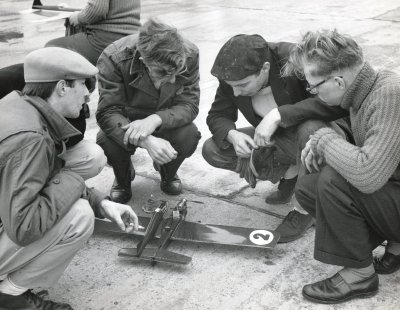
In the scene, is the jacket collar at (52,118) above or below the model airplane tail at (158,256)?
above

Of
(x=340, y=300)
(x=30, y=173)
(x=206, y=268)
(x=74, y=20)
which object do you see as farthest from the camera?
(x=74, y=20)

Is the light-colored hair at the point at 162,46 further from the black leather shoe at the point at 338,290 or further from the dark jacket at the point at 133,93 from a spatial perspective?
the black leather shoe at the point at 338,290

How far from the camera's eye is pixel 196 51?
11.5ft

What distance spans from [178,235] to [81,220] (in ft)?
2.56

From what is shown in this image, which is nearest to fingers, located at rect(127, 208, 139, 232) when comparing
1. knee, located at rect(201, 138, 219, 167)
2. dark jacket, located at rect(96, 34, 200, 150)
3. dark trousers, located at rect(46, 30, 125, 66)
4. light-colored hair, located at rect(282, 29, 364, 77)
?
dark jacket, located at rect(96, 34, 200, 150)

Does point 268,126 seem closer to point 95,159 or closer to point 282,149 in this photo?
point 282,149

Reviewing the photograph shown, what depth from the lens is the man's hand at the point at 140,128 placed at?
330 centimetres

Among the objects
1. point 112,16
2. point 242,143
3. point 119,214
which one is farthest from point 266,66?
point 112,16

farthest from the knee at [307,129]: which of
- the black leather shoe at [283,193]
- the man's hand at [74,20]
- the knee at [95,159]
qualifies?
the man's hand at [74,20]

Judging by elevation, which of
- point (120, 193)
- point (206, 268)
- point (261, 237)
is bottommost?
point (120, 193)

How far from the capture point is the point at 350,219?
2469mm

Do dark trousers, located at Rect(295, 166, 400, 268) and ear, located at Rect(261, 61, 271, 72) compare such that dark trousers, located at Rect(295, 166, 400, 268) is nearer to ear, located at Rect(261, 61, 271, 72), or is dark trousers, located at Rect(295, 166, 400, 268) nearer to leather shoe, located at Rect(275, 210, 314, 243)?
leather shoe, located at Rect(275, 210, 314, 243)

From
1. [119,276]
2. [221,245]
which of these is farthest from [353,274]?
[119,276]

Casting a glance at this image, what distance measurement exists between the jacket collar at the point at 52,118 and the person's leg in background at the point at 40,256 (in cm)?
30
